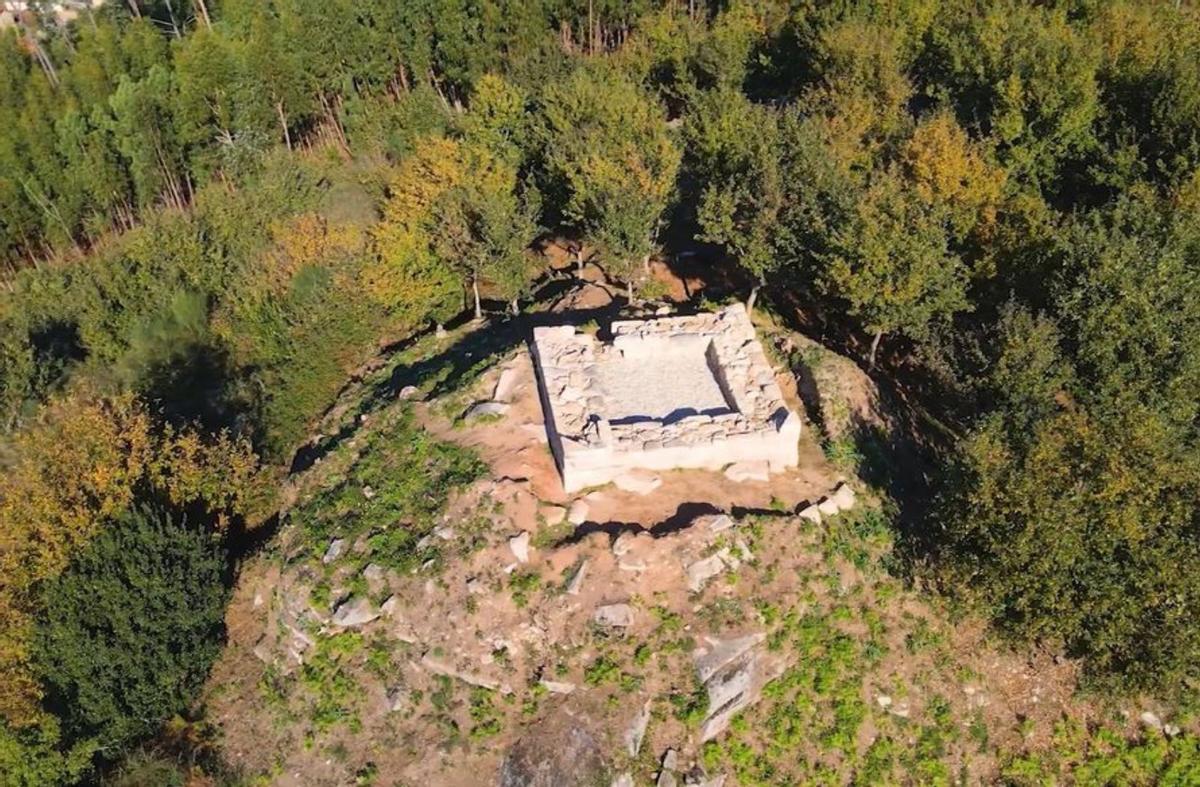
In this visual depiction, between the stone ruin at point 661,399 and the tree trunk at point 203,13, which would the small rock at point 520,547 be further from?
the tree trunk at point 203,13

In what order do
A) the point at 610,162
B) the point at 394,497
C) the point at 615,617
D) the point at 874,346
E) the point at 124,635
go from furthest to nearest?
the point at 610,162 → the point at 874,346 → the point at 394,497 → the point at 124,635 → the point at 615,617

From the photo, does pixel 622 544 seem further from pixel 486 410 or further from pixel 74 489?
pixel 74 489

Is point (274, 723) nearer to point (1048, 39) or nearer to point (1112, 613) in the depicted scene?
point (1112, 613)

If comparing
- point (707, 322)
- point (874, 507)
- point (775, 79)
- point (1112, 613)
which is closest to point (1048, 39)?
point (775, 79)

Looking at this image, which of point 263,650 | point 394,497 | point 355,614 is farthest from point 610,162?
point 263,650

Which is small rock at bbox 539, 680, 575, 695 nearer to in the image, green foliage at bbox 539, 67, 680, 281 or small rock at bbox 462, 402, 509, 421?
small rock at bbox 462, 402, 509, 421

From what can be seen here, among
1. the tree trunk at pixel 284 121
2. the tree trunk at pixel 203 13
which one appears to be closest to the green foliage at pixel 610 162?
the tree trunk at pixel 284 121

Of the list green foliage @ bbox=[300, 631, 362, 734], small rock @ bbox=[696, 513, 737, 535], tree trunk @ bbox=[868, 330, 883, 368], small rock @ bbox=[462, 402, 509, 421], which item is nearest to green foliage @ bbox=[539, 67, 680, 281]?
small rock @ bbox=[462, 402, 509, 421]
